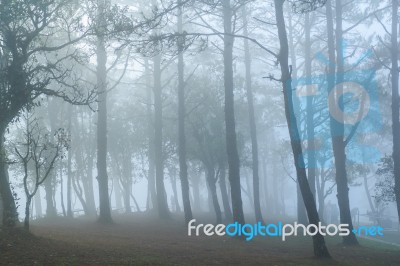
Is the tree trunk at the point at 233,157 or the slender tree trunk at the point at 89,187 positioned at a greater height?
the tree trunk at the point at 233,157

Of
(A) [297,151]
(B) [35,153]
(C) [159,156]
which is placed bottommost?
(C) [159,156]

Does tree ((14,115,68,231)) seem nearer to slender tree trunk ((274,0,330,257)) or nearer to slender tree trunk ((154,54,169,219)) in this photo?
slender tree trunk ((154,54,169,219))

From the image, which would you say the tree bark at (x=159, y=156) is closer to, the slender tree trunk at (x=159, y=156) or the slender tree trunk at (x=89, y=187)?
the slender tree trunk at (x=159, y=156)

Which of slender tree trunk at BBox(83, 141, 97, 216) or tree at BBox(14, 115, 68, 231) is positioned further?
slender tree trunk at BBox(83, 141, 97, 216)

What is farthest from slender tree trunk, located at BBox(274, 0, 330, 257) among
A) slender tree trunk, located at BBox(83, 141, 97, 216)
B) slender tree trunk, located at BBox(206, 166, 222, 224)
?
slender tree trunk, located at BBox(83, 141, 97, 216)

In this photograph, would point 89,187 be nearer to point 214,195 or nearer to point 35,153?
point 214,195

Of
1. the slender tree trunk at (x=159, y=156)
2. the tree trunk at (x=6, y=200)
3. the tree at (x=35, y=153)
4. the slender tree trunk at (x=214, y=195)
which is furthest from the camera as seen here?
the slender tree trunk at (x=159, y=156)

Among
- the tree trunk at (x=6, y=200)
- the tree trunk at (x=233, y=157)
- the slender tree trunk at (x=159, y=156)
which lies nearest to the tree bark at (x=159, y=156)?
the slender tree trunk at (x=159, y=156)

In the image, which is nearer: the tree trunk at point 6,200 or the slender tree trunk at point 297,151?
the slender tree trunk at point 297,151

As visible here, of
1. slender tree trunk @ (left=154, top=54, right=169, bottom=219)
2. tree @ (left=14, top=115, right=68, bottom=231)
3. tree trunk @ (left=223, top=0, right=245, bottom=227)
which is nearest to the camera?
tree @ (left=14, top=115, right=68, bottom=231)

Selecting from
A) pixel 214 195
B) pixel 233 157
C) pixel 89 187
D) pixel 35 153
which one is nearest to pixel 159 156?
pixel 214 195

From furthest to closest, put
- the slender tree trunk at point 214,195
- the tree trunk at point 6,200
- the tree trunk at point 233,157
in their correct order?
the slender tree trunk at point 214,195, the tree trunk at point 233,157, the tree trunk at point 6,200

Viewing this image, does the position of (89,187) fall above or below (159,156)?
below

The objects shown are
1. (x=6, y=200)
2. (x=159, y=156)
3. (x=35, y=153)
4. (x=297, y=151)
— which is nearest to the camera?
(x=297, y=151)
